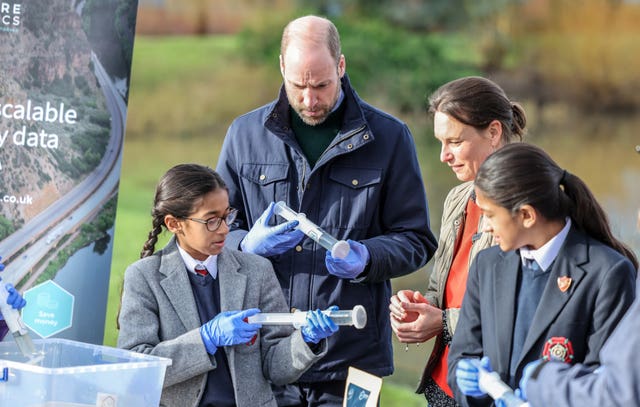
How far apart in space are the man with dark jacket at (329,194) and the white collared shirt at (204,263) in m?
0.18

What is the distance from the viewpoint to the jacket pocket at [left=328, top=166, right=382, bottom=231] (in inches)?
126

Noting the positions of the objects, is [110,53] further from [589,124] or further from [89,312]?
[589,124]

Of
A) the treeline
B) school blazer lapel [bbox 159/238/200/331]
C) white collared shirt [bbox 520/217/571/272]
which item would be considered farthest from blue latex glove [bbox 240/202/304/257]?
the treeline

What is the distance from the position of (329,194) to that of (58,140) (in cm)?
130

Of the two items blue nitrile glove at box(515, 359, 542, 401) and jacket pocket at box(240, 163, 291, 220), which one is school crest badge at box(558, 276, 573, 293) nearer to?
blue nitrile glove at box(515, 359, 542, 401)

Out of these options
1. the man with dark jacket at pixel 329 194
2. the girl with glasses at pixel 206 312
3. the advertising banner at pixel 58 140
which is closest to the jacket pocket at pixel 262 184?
the man with dark jacket at pixel 329 194

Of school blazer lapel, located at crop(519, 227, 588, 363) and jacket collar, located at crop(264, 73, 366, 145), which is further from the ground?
jacket collar, located at crop(264, 73, 366, 145)

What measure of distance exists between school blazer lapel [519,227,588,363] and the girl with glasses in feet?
1.98

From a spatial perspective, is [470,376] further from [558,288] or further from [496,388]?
[558,288]

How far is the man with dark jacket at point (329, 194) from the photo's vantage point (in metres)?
3.12

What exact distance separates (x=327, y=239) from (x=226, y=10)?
252 cm

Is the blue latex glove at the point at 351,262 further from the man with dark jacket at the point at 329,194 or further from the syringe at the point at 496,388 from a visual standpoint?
the syringe at the point at 496,388

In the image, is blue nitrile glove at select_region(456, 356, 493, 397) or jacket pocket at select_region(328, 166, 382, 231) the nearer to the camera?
blue nitrile glove at select_region(456, 356, 493, 397)

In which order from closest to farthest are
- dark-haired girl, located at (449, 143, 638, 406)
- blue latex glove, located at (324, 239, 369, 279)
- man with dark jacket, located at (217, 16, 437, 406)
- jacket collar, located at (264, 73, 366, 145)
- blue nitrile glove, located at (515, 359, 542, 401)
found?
blue nitrile glove, located at (515, 359, 542, 401)
dark-haired girl, located at (449, 143, 638, 406)
blue latex glove, located at (324, 239, 369, 279)
man with dark jacket, located at (217, 16, 437, 406)
jacket collar, located at (264, 73, 366, 145)
